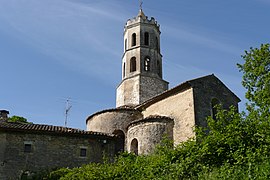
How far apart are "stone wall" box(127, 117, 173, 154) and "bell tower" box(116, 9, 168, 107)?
22.5ft

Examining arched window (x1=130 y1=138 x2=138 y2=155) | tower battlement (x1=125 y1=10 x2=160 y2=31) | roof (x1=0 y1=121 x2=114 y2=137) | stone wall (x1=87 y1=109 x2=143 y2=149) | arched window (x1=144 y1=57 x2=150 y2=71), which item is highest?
tower battlement (x1=125 y1=10 x2=160 y2=31)

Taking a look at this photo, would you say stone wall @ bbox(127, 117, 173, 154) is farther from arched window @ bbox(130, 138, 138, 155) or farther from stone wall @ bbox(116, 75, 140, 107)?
stone wall @ bbox(116, 75, 140, 107)

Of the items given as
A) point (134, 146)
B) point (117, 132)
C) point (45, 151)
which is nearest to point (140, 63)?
point (117, 132)

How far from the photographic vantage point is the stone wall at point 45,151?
22.2m

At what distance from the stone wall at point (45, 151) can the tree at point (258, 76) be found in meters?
9.51

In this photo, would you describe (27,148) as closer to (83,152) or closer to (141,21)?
(83,152)

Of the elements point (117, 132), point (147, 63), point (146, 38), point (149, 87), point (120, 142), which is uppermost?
point (146, 38)

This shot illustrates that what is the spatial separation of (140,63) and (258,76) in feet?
44.9

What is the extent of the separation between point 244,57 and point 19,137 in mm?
14089

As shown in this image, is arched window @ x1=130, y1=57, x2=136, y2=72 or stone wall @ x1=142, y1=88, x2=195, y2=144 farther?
arched window @ x1=130, y1=57, x2=136, y2=72

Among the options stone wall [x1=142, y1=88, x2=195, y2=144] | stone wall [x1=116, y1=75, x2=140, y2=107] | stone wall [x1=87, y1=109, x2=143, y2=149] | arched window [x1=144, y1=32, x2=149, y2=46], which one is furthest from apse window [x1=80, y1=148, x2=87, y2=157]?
arched window [x1=144, y1=32, x2=149, y2=46]

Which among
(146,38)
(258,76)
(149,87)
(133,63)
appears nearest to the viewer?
(258,76)

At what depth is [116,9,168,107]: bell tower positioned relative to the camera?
31062 millimetres

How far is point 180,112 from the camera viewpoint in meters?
23.5
